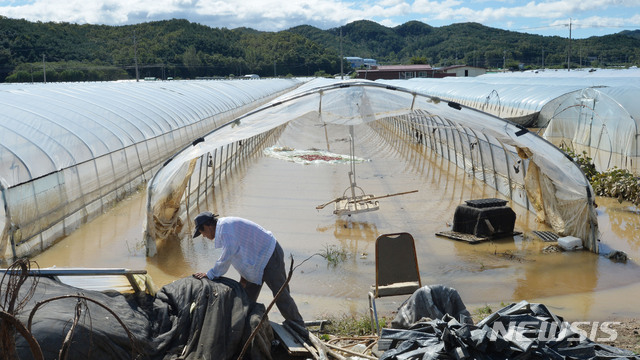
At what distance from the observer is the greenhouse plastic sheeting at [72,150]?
381 inches

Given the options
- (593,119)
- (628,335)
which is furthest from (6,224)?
(593,119)

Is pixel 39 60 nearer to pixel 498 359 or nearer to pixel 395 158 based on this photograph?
pixel 395 158

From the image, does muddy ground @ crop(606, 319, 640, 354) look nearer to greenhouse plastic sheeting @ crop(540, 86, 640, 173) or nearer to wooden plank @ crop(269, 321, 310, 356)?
wooden plank @ crop(269, 321, 310, 356)

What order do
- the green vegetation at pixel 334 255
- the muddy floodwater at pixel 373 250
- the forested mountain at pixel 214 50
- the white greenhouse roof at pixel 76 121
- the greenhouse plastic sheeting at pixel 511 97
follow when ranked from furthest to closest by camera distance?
the forested mountain at pixel 214 50, the greenhouse plastic sheeting at pixel 511 97, the white greenhouse roof at pixel 76 121, the green vegetation at pixel 334 255, the muddy floodwater at pixel 373 250

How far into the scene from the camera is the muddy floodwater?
25.6 ft

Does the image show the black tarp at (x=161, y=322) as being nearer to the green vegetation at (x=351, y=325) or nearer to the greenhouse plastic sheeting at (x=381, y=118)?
the green vegetation at (x=351, y=325)

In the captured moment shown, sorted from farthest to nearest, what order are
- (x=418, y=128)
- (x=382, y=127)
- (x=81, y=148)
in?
(x=382, y=127) < (x=418, y=128) < (x=81, y=148)

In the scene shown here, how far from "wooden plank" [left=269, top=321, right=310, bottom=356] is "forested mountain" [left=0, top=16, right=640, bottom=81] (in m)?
32.4

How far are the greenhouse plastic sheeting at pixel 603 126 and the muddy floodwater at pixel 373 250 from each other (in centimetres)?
263

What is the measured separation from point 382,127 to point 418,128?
8699 millimetres

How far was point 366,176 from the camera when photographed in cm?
1698

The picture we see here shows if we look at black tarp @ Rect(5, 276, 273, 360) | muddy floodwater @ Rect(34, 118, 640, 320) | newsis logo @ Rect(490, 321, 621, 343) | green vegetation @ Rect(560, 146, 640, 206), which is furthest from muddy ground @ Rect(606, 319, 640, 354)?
green vegetation @ Rect(560, 146, 640, 206)

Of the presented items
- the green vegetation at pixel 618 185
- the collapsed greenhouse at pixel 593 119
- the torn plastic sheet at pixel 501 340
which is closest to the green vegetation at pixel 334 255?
the torn plastic sheet at pixel 501 340

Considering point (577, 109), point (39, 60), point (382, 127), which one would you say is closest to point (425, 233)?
point (577, 109)
